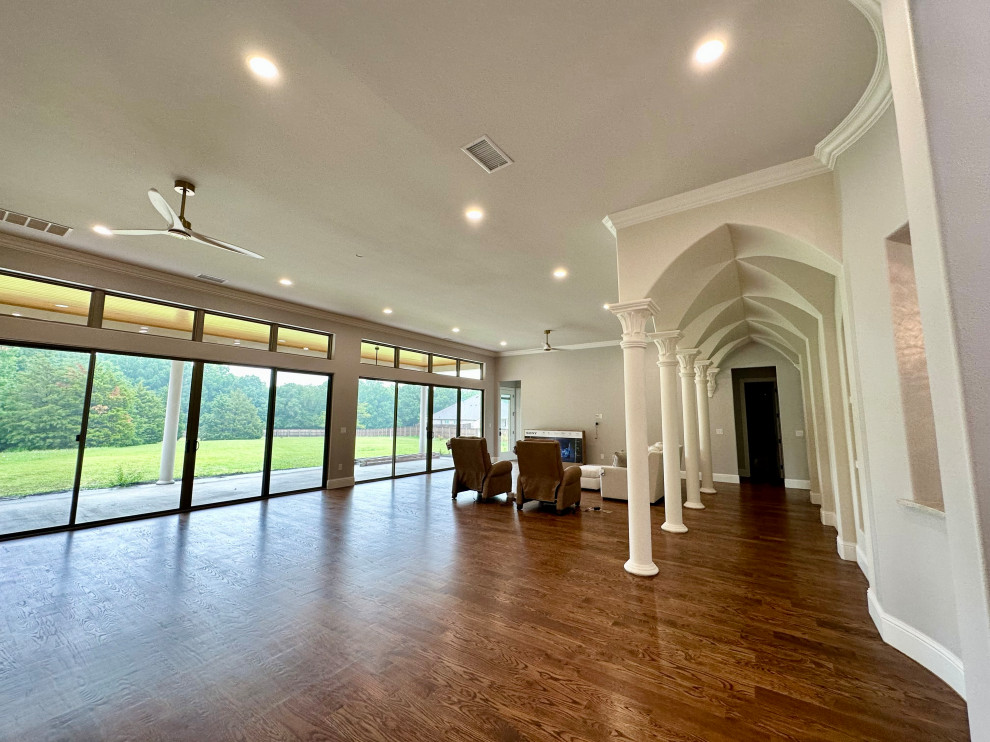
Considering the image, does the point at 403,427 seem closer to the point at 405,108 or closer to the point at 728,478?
the point at 728,478

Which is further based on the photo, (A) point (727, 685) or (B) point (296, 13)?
(A) point (727, 685)

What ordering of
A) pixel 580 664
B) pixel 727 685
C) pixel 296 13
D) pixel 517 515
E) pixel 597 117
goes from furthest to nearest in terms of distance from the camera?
pixel 517 515 → pixel 597 117 → pixel 580 664 → pixel 727 685 → pixel 296 13

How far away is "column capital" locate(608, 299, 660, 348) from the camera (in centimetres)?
361

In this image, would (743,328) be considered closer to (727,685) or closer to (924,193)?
(727,685)

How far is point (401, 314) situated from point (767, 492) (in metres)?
7.81

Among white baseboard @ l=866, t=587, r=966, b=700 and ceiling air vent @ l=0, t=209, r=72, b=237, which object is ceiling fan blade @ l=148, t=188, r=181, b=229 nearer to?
ceiling air vent @ l=0, t=209, r=72, b=237

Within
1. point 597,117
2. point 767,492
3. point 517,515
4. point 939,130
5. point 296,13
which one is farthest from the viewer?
point 767,492

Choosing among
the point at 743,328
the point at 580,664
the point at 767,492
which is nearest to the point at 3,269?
the point at 580,664

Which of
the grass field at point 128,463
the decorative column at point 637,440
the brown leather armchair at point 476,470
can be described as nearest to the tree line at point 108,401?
the grass field at point 128,463

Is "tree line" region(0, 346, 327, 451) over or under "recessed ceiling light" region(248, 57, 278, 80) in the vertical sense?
under

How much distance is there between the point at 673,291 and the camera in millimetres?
4551

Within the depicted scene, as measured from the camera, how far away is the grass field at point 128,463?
15.0ft

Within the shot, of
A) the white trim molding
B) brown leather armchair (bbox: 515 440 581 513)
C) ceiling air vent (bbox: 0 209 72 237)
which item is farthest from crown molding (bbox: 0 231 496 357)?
the white trim molding

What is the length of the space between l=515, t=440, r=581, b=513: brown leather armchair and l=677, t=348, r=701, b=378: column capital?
2.37 meters
